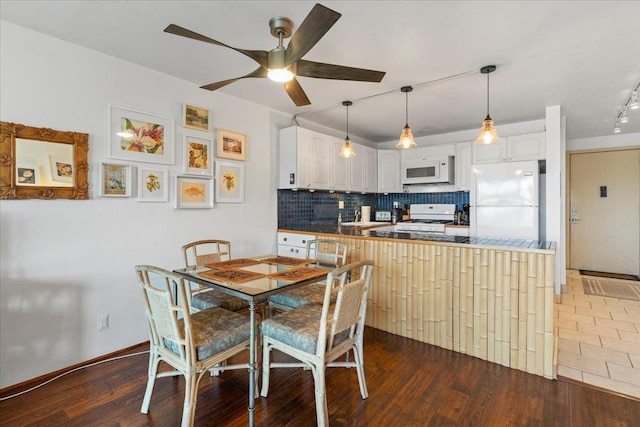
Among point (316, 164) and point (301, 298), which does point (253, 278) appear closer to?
point (301, 298)

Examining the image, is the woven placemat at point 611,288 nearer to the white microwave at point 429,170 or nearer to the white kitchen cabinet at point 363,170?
the white microwave at point 429,170

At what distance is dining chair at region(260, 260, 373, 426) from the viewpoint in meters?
1.56

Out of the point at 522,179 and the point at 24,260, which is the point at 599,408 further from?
the point at 24,260

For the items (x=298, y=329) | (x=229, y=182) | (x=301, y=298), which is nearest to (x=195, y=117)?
(x=229, y=182)

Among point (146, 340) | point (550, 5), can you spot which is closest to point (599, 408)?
point (550, 5)

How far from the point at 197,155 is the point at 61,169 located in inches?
41.3

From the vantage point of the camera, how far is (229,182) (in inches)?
128

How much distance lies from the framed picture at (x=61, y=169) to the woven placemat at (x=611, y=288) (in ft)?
19.1

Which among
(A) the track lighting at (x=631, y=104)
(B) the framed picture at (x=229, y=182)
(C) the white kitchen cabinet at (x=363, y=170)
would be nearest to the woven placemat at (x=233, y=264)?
(B) the framed picture at (x=229, y=182)

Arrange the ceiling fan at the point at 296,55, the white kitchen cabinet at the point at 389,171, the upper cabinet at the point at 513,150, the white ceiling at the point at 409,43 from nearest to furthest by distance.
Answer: the ceiling fan at the point at 296,55 < the white ceiling at the point at 409,43 < the upper cabinet at the point at 513,150 < the white kitchen cabinet at the point at 389,171

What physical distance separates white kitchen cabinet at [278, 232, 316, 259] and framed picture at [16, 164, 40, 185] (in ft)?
7.35

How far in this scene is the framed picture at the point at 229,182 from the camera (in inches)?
124

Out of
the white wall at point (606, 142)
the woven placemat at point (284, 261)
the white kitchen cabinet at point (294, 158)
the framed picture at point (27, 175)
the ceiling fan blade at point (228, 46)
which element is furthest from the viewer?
the white wall at point (606, 142)

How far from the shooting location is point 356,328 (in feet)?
6.24
